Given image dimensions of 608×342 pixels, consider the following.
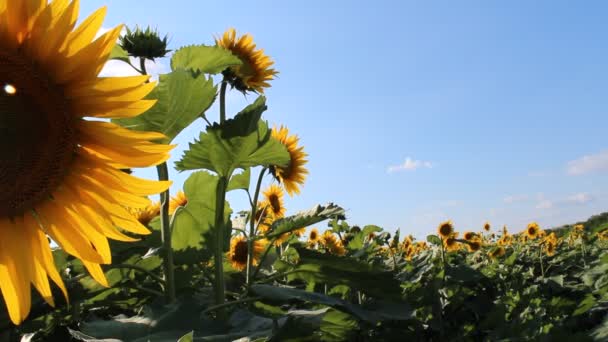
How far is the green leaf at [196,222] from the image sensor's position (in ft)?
5.94

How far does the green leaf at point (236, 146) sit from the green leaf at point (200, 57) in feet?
0.77

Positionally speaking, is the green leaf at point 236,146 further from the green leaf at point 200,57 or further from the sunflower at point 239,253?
the sunflower at point 239,253

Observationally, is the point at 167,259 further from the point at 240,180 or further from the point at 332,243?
the point at 332,243

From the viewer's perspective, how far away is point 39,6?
123 cm

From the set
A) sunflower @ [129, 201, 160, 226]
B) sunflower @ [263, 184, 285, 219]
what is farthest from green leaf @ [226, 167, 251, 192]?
sunflower @ [263, 184, 285, 219]

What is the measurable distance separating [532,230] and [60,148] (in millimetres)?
9853

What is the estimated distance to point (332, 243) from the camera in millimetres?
5051

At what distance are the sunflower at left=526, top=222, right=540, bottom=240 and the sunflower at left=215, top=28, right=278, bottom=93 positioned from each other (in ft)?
28.3

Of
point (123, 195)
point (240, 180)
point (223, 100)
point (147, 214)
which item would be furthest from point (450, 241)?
point (123, 195)

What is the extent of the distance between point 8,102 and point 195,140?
52 cm

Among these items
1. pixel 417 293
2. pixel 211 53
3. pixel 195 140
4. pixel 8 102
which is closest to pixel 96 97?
pixel 8 102

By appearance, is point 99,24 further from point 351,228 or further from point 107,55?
point 351,228

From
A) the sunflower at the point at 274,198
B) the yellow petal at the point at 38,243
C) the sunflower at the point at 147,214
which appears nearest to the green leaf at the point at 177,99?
the yellow petal at the point at 38,243

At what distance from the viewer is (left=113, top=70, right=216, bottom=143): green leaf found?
156cm
